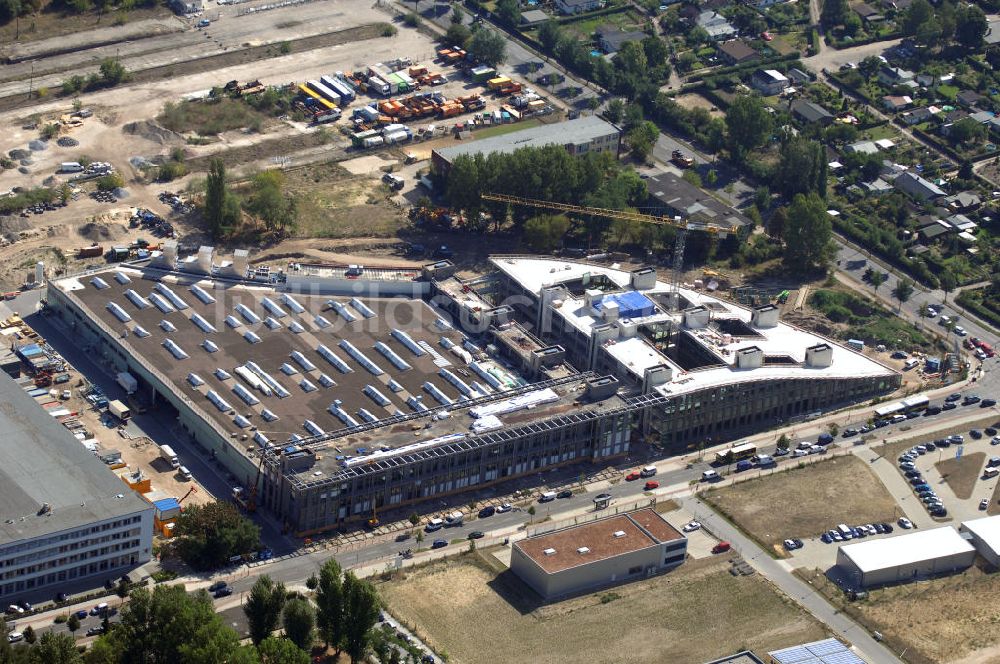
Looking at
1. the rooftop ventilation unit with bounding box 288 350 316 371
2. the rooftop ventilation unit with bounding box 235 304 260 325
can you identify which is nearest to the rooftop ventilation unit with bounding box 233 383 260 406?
the rooftop ventilation unit with bounding box 288 350 316 371

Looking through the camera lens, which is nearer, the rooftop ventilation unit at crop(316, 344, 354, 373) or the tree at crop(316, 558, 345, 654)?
the tree at crop(316, 558, 345, 654)

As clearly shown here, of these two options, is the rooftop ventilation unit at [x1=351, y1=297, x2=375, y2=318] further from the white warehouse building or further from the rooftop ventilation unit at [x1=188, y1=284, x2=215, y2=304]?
the white warehouse building

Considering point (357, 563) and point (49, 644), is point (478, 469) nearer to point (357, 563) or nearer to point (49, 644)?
point (357, 563)

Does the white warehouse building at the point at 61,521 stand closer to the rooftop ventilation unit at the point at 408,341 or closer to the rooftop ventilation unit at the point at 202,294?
the rooftop ventilation unit at the point at 202,294

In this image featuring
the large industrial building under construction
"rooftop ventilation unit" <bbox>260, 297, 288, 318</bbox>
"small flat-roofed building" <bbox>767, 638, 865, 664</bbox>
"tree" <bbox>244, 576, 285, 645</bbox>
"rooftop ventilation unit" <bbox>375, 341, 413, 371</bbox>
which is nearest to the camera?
"tree" <bbox>244, 576, 285, 645</bbox>

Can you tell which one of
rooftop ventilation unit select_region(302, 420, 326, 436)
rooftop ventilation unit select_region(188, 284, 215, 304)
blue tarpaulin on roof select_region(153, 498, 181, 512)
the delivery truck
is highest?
rooftop ventilation unit select_region(188, 284, 215, 304)

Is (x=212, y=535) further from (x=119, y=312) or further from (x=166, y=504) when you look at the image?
(x=119, y=312)

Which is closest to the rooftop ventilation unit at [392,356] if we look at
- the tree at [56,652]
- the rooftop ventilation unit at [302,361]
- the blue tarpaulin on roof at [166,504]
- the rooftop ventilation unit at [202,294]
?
the rooftop ventilation unit at [302,361]
